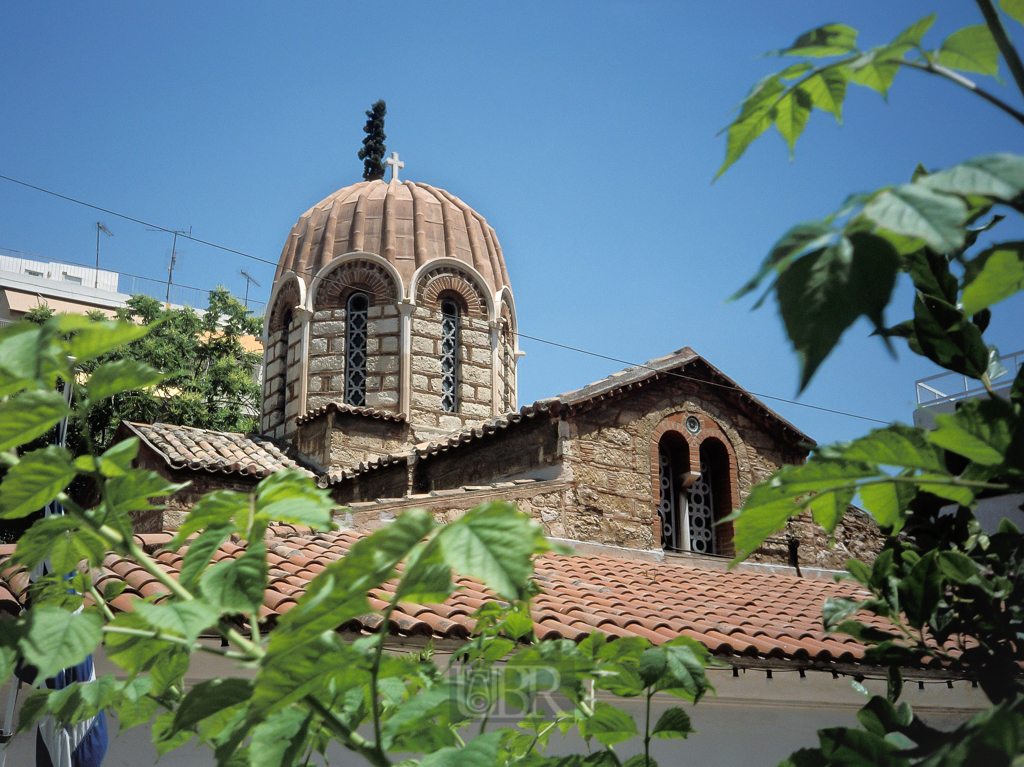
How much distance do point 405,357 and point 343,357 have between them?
110 cm

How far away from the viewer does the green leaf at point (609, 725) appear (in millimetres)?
1498

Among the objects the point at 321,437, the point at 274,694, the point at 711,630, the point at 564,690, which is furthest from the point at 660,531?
the point at 274,694

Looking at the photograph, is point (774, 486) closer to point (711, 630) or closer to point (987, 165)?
point (987, 165)

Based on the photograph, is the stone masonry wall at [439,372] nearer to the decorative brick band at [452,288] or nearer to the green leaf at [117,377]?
the decorative brick band at [452,288]

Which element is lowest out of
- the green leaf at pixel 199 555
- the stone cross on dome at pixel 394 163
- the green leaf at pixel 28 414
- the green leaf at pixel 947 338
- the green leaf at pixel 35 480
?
the green leaf at pixel 199 555

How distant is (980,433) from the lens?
0.91 metres

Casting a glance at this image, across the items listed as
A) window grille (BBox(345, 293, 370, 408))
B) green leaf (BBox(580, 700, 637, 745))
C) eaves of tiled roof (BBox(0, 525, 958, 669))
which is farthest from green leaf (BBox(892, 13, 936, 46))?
window grille (BBox(345, 293, 370, 408))

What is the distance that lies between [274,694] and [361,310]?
13.4 m

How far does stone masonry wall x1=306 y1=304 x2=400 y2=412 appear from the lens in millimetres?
13406

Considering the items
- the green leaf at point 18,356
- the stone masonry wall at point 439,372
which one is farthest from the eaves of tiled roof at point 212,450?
the green leaf at point 18,356

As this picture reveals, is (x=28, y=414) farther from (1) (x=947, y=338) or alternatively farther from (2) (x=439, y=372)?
(2) (x=439, y=372)

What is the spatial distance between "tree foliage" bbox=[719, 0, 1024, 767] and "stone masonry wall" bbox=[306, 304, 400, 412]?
39.6ft

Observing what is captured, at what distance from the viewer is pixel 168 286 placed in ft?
105

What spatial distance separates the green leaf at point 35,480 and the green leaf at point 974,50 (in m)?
1.07
